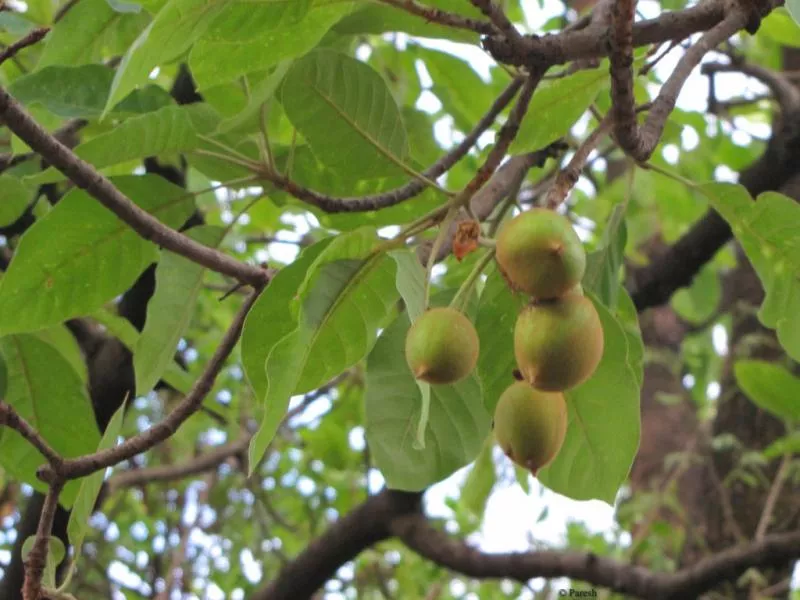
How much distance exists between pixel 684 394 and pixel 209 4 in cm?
391

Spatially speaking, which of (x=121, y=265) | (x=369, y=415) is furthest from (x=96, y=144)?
(x=369, y=415)

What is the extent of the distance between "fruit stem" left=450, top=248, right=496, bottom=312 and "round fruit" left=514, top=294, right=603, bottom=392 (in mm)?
123

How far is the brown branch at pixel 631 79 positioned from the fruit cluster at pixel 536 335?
15 cm

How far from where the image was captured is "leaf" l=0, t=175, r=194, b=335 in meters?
1.32

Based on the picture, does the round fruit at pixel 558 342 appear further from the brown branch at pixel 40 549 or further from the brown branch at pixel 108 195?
the brown branch at pixel 40 549

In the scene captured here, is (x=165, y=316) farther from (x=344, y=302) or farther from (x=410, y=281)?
(x=410, y=281)

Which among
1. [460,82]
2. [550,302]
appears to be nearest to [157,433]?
[550,302]

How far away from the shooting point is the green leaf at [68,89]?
135 cm

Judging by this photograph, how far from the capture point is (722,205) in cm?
133

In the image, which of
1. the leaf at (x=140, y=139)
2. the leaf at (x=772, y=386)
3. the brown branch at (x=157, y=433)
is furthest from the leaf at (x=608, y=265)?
the leaf at (x=772, y=386)

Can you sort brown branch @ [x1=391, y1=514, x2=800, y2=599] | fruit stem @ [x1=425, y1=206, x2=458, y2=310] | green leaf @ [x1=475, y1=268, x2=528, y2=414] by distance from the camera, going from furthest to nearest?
brown branch @ [x1=391, y1=514, x2=800, y2=599]
green leaf @ [x1=475, y1=268, x2=528, y2=414]
fruit stem @ [x1=425, y1=206, x2=458, y2=310]

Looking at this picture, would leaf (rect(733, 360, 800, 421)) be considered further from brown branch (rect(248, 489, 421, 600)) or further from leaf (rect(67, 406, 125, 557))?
leaf (rect(67, 406, 125, 557))

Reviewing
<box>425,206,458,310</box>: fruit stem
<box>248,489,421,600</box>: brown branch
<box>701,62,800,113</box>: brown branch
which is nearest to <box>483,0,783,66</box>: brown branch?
<box>425,206,458,310</box>: fruit stem

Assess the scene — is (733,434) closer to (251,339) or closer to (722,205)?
(722,205)
